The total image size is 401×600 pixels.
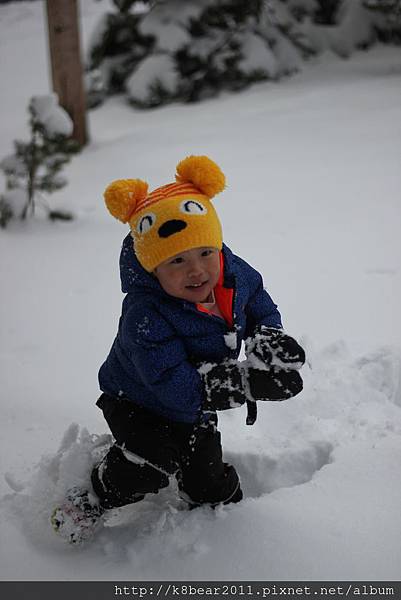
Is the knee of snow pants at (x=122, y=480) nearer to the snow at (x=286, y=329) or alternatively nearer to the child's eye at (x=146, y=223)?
the snow at (x=286, y=329)

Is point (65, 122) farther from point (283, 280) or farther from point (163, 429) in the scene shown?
point (163, 429)

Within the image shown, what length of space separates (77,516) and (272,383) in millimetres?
736

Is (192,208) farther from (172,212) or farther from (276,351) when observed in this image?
(276,351)

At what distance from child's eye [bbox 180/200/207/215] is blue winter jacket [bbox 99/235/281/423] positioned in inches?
7.8

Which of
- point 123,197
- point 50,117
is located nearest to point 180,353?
point 123,197

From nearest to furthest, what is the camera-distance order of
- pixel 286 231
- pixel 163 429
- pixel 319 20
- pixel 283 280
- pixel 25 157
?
pixel 163 429 < pixel 283 280 < pixel 286 231 < pixel 25 157 < pixel 319 20

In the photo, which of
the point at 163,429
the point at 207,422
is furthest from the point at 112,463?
the point at 207,422

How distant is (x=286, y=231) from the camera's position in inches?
163

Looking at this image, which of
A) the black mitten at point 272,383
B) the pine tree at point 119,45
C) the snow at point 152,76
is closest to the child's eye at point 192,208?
the black mitten at point 272,383

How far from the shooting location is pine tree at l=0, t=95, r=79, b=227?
4.68 m

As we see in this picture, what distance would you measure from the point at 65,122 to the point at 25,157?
16.8 inches

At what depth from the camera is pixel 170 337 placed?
1.72 meters

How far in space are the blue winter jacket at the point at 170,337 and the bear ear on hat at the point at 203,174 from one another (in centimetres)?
21

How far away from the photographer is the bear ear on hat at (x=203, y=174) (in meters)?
1.81
